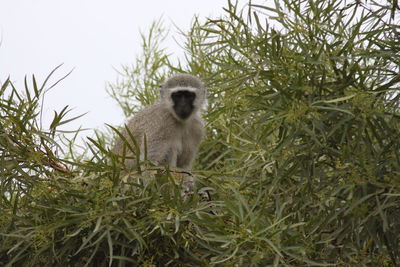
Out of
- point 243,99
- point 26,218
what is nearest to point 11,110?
point 26,218

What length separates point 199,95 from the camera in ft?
21.0

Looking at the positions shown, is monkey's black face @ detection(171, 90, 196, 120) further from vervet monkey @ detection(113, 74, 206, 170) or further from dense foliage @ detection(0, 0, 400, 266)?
dense foliage @ detection(0, 0, 400, 266)

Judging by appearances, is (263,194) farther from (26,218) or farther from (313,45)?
(26,218)

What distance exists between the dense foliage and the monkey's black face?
234 cm

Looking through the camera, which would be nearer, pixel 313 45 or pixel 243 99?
pixel 313 45

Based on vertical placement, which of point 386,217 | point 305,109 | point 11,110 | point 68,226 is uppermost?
point 11,110

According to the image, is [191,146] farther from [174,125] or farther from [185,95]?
[185,95]

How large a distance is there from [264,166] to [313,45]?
756 mm

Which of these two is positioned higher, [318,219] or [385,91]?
[385,91]

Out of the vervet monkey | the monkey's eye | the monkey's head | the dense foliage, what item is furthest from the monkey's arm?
the dense foliage

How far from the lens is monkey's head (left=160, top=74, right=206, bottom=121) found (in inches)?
255

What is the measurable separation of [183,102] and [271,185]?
2628 millimetres

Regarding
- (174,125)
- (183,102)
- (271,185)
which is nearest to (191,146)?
(174,125)

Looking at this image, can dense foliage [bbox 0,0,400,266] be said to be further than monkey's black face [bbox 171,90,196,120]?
No
